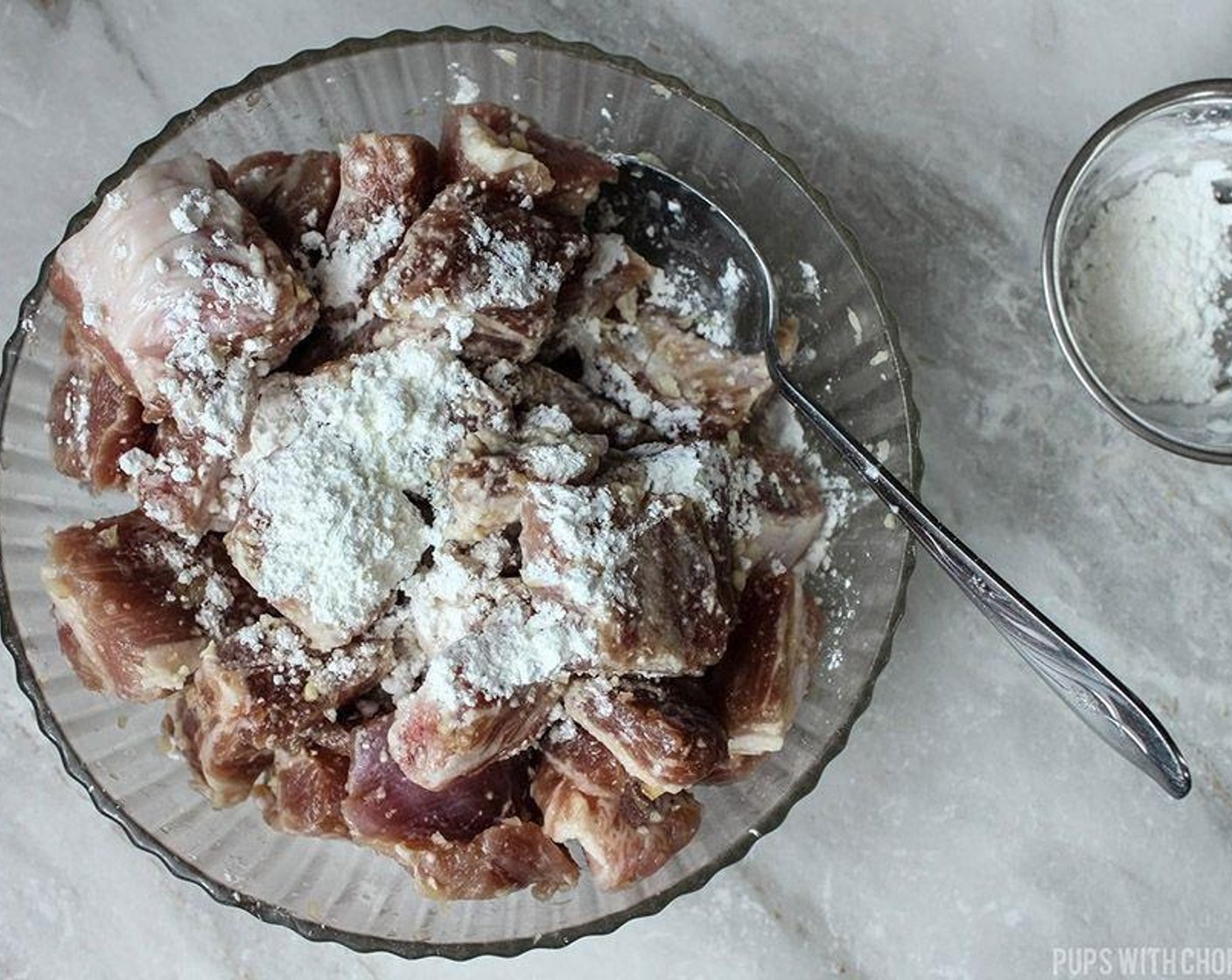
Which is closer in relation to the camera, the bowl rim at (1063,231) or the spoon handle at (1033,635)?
the spoon handle at (1033,635)

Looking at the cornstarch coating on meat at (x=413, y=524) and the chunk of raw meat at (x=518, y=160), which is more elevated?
the chunk of raw meat at (x=518, y=160)

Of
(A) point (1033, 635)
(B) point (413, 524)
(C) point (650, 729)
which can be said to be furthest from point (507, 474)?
(A) point (1033, 635)

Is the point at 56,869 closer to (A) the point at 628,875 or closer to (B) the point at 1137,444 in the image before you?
(A) the point at 628,875

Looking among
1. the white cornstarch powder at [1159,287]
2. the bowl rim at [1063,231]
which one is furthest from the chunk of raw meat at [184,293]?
the white cornstarch powder at [1159,287]

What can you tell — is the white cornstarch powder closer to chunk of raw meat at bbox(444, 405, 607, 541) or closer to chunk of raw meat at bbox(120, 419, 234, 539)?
chunk of raw meat at bbox(444, 405, 607, 541)

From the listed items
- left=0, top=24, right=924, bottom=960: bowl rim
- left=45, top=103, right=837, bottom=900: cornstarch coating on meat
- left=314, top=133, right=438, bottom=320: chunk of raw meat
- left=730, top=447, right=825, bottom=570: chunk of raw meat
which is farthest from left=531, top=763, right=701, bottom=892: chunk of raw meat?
left=314, top=133, right=438, bottom=320: chunk of raw meat

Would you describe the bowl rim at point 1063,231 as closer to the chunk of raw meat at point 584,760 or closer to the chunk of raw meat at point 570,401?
the chunk of raw meat at point 570,401

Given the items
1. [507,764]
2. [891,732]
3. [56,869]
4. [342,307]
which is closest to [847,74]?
[342,307]

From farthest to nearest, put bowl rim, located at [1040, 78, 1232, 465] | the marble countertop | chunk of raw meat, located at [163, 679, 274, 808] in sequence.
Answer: the marble countertop < bowl rim, located at [1040, 78, 1232, 465] < chunk of raw meat, located at [163, 679, 274, 808]
